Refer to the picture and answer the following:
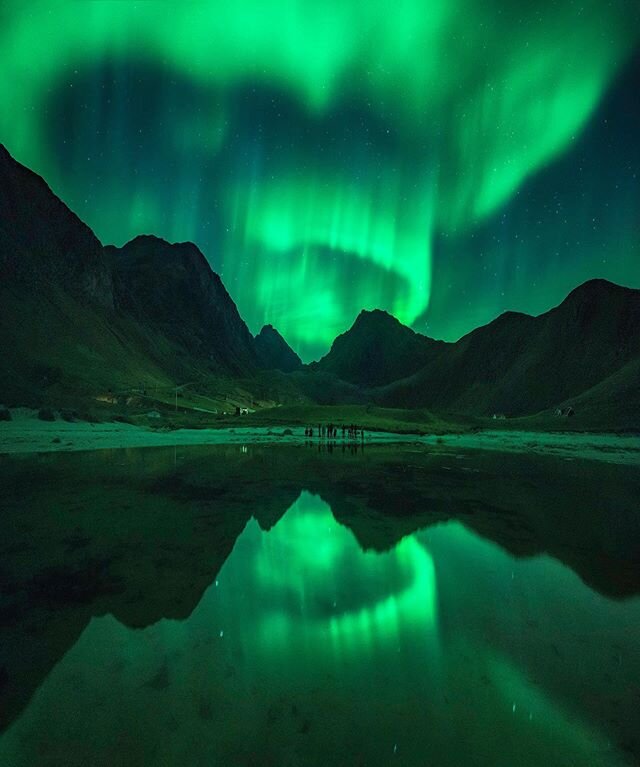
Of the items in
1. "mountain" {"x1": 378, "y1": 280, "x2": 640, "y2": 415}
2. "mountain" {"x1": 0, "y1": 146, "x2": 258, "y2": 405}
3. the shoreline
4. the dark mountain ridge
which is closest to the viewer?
the shoreline

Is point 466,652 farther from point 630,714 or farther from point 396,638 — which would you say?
point 630,714

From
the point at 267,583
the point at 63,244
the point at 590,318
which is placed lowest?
the point at 267,583

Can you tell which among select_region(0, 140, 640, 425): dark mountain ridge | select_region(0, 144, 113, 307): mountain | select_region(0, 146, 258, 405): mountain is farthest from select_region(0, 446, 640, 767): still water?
select_region(0, 144, 113, 307): mountain

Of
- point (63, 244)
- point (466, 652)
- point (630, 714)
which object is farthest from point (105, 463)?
point (63, 244)

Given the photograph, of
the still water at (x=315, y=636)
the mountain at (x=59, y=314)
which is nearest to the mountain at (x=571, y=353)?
the mountain at (x=59, y=314)

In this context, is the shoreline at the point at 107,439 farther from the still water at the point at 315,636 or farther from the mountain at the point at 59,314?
the mountain at the point at 59,314

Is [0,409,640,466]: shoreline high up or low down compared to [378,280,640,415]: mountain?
down

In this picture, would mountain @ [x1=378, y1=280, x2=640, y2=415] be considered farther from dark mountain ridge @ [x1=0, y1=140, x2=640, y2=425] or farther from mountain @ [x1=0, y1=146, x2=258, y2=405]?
mountain @ [x1=0, y1=146, x2=258, y2=405]

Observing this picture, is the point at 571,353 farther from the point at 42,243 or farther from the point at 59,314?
the point at 42,243
